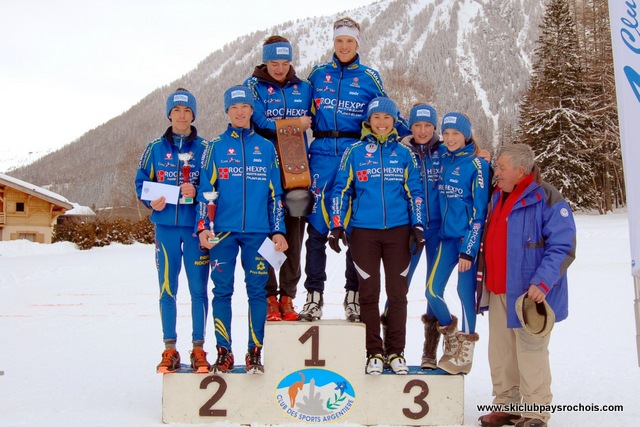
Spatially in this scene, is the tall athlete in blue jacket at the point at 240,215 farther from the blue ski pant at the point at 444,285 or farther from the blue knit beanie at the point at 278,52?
the blue ski pant at the point at 444,285

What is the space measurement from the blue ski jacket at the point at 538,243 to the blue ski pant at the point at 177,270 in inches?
94.3

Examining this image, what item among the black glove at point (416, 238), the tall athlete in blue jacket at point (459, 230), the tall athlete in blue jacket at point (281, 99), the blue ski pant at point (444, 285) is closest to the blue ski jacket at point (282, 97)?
the tall athlete in blue jacket at point (281, 99)

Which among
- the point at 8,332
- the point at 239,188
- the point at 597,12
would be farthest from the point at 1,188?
the point at 597,12

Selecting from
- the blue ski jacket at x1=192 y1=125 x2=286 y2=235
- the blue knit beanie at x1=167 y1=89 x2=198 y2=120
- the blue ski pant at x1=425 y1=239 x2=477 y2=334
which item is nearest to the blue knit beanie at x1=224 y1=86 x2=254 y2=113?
the blue ski jacket at x1=192 y1=125 x2=286 y2=235

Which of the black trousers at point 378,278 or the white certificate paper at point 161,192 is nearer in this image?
the black trousers at point 378,278

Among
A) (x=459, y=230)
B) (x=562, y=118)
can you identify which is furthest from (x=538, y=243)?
(x=562, y=118)

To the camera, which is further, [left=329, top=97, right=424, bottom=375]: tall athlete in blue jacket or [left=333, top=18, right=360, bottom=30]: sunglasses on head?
[left=333, top=18, right=360, bottom=30]: sunglasses on head

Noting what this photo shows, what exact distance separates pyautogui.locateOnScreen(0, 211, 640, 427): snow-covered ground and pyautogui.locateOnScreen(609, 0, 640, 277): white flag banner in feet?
5.01

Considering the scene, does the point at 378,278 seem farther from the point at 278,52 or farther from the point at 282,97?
the point at 278,52

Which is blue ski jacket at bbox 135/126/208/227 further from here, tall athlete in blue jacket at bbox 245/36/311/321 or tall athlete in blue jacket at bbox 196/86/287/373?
tall athlete in blue jacket at bbox 245/36/311/321

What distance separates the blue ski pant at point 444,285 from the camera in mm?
4781

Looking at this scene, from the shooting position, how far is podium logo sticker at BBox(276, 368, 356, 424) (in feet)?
14.9

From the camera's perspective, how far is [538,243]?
4391 millimetres

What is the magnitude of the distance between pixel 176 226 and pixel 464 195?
2349 mm
